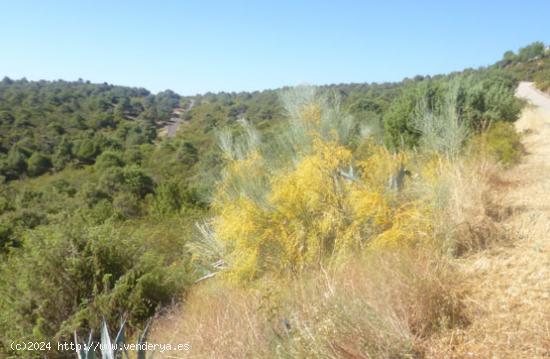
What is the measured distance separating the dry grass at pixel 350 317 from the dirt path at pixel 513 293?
0.54 feet

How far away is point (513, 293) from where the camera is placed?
2.55 meters

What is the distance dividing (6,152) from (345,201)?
36.4 metres

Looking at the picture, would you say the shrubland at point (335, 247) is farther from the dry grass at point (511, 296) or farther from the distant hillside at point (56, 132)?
the distant hillside at point (56, 132)

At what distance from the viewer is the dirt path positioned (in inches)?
82.9

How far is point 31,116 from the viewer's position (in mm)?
40062

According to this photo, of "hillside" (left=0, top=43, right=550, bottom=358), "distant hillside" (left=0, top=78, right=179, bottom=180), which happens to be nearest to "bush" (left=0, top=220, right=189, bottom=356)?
"hillside" (left=0, top=43, right=550, bottom=358)

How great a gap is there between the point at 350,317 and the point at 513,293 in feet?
4.23

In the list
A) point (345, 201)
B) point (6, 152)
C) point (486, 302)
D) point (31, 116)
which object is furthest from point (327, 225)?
point (31, 116)

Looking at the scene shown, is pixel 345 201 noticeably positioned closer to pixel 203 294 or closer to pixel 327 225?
pixel 327 225

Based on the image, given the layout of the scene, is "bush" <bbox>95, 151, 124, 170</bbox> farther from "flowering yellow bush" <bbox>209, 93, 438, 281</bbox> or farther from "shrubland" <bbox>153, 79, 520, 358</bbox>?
"flowering yellow bush" <bbox>209, 93, 438, 281</bbox>

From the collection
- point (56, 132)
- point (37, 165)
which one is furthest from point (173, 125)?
point (37, 165)

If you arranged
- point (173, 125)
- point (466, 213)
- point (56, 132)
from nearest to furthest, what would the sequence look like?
point (466, 213) → point (56, 132) → point (173, 125)

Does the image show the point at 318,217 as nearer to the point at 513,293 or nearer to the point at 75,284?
the point at 513,293

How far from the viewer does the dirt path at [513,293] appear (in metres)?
2.11
